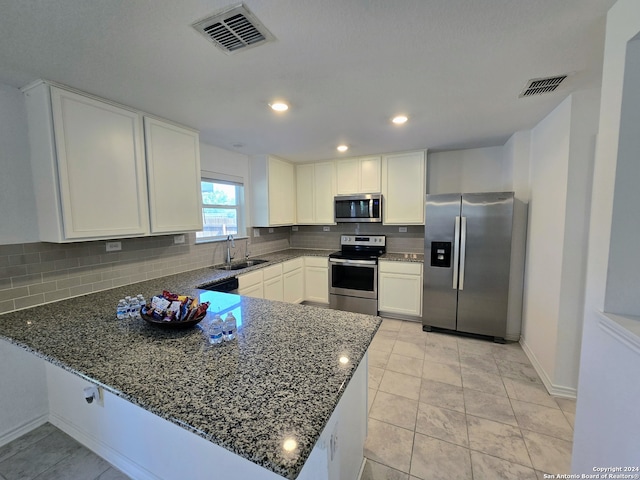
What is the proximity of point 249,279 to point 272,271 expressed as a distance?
0.46 metres

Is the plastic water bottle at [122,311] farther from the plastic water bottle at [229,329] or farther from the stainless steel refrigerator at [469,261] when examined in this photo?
the stainless steel refrigerator at [469,261]

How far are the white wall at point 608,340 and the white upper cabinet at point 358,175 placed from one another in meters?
2.59

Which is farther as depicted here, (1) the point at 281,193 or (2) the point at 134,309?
(1) the point at 281,193

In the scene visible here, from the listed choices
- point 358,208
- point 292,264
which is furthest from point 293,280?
point 358,208

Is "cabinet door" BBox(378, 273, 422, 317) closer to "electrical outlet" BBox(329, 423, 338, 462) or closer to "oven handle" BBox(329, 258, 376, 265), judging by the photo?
"oven handle" BBox(329, 258, 376, 265)

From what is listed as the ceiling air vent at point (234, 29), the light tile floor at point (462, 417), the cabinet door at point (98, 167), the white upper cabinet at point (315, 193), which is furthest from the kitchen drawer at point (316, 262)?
the ceiling air vent at point (234, 29)

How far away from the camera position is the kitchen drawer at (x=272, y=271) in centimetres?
327

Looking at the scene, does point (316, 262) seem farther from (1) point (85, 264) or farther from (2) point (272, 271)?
(1) point (85, 264)

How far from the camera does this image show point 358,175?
3883 mm

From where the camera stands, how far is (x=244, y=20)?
1183 millimetres

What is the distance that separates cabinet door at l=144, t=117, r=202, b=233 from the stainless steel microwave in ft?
6.71

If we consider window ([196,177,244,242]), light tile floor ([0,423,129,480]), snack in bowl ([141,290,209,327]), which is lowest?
light tile floor ([0,423,129,480])

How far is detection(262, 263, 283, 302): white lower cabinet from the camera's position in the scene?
10.8ft

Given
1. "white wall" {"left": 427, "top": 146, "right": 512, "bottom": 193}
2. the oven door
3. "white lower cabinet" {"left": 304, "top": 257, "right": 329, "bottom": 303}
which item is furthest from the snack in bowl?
"white wall" {"left": 427, "top": 146, "right": 512, "bottom": 193}
